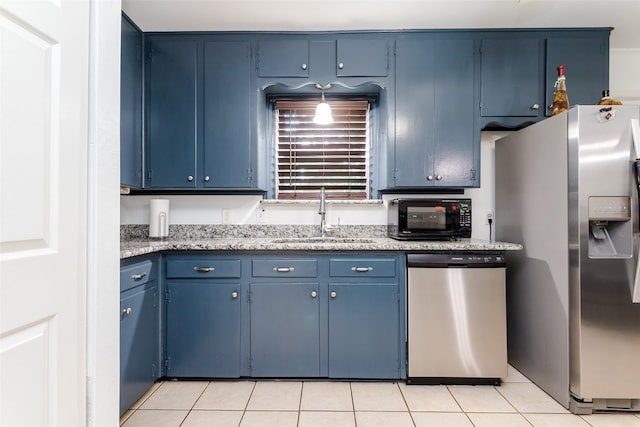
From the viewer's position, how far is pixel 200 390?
2.14 m

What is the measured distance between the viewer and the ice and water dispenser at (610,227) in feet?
6.00

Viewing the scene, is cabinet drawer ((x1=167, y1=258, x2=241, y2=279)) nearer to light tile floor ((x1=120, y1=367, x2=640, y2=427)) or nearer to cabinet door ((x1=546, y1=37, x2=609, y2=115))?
light tile floor ((x1=120, y1=367, x2=640, y2=427))

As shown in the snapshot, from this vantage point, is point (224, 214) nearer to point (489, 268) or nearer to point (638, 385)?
point (489, 268)

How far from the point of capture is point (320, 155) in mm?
2941

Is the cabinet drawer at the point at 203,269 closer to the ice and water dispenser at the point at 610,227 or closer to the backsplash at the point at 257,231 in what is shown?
the backsplash at the point at 257,231

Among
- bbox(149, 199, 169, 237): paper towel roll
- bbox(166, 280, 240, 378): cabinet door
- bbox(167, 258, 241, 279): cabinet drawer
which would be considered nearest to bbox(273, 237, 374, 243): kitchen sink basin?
bbox(167, 258, 241, 279): cabinet drawer

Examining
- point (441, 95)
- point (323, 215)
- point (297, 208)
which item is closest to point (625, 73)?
point (441, 95)

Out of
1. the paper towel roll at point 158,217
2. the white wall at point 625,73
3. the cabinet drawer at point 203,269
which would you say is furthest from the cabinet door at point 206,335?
the white wall at point 625,73

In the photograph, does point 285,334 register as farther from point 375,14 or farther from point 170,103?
point 375,14

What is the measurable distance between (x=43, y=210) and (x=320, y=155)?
2215 millimetres

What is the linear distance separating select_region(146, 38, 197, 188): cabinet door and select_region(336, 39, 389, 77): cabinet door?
1.12 meters

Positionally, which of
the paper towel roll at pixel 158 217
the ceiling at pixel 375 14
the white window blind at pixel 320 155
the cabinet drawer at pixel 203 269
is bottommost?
the cabinet drawer at pixel 203 269

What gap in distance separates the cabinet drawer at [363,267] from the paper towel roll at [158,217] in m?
1.38

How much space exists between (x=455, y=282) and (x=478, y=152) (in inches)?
39.9
